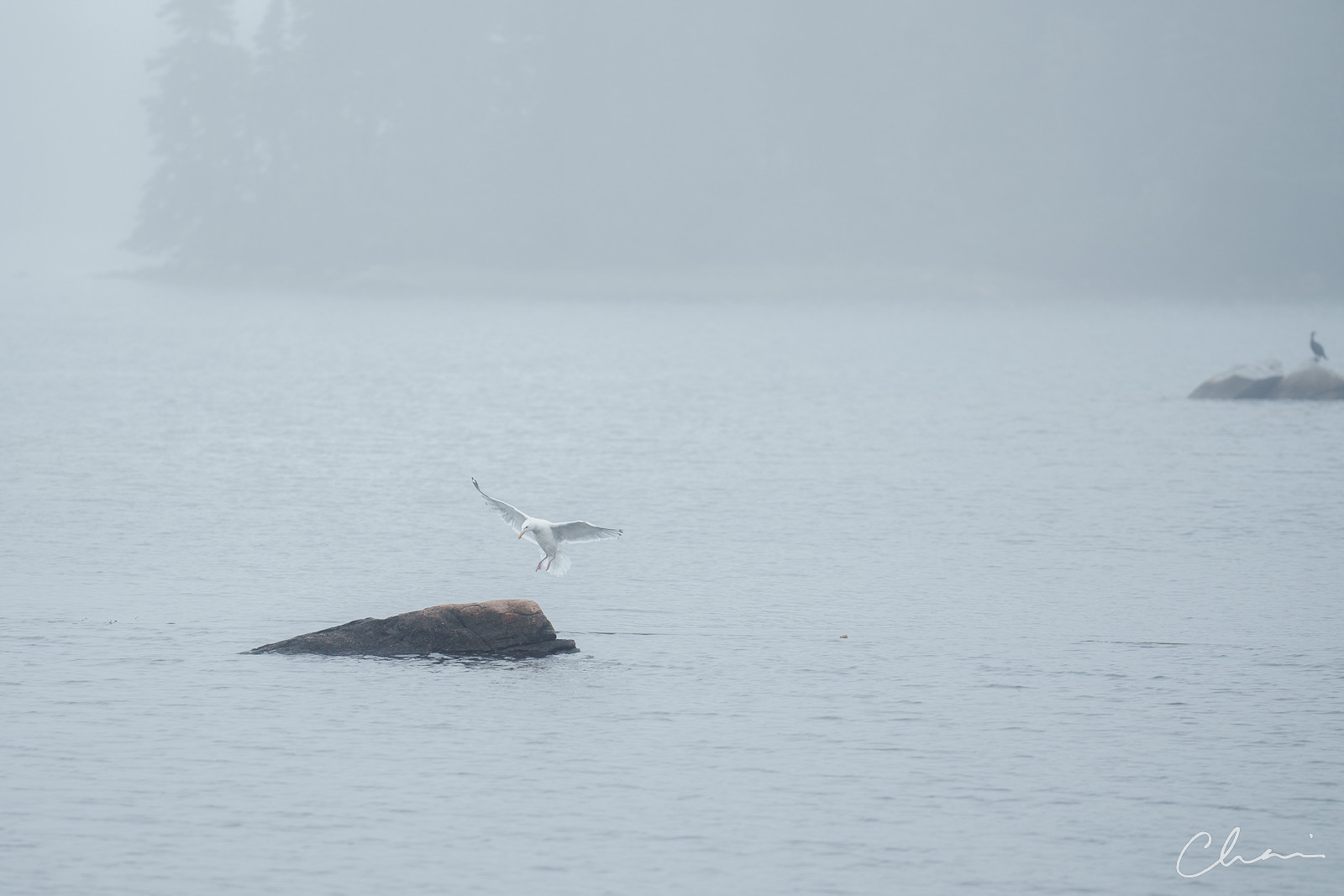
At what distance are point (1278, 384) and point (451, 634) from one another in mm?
40330

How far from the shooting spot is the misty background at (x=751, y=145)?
392 feet

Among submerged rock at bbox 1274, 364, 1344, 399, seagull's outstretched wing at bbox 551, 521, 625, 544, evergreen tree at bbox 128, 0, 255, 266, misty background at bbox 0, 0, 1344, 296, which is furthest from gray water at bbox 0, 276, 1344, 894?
misty background at bbox 0, 0, 1344, 296

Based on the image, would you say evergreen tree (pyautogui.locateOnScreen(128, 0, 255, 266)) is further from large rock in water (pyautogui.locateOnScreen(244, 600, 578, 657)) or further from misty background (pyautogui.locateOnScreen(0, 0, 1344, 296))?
large rock in water (pyautogui.locateOnScreen(244, 600, 578, 657))

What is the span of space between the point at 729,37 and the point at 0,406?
8617 centimetres

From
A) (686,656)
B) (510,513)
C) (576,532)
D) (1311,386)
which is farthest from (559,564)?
(1311,386)

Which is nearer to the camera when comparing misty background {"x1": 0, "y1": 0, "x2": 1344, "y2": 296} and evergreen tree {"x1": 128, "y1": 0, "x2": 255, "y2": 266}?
evergreen tree {"x1": 128, "y1": 0, "x2": 255, "y2": 266}

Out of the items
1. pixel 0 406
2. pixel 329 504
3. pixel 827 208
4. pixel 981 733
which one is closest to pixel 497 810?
pixel 981 733

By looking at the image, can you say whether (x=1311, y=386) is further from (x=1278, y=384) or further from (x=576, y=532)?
(x=576, y=532)

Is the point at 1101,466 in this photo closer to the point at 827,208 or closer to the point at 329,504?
the point at 329,504

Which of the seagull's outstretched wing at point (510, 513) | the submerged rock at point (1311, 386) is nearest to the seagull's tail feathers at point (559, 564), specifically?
the seagull's outstretched wing at point (510, 513)

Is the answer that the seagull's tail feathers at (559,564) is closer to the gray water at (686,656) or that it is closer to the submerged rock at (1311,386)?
the gray water at (686,656)

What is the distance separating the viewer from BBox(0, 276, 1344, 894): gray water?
16.7 meters

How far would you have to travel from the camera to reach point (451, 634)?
22.1 meters

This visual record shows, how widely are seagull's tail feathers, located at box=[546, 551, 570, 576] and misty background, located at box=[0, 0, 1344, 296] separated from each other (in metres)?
97.8
